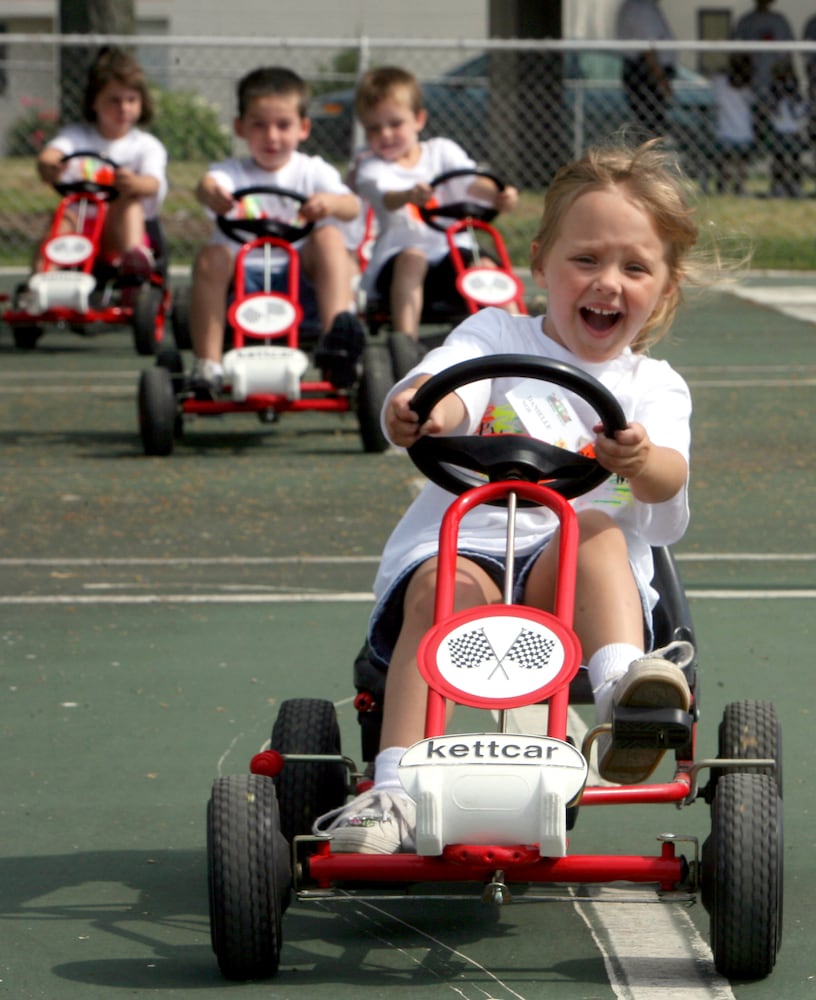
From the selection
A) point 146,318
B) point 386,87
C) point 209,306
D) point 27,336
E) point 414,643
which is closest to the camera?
point 414,643

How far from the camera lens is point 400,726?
10.4 ft

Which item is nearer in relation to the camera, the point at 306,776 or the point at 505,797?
the point at 505,797

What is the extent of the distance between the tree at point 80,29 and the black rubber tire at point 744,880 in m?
13.2

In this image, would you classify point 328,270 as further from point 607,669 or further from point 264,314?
point 607,669

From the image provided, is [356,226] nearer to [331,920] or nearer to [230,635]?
[230,635]

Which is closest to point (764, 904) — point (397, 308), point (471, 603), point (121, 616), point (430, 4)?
point (471, 603)

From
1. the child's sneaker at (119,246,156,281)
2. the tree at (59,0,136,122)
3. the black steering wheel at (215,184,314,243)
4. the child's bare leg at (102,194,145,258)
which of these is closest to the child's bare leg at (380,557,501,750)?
the black steering wheel at (215,184,314,243)

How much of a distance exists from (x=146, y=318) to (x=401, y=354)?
2.65 metres

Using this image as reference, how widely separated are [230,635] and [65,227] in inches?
250

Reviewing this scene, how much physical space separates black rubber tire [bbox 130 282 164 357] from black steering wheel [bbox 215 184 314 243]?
220 centimetres

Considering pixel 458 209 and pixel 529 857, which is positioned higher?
pixel 458 209

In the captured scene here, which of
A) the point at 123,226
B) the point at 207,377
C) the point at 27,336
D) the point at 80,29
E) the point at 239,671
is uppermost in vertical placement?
the point at 80,29

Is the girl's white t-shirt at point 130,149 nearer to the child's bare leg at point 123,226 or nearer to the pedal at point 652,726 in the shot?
the child's bare leg at point 123,226

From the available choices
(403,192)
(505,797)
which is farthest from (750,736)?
(403,192)
